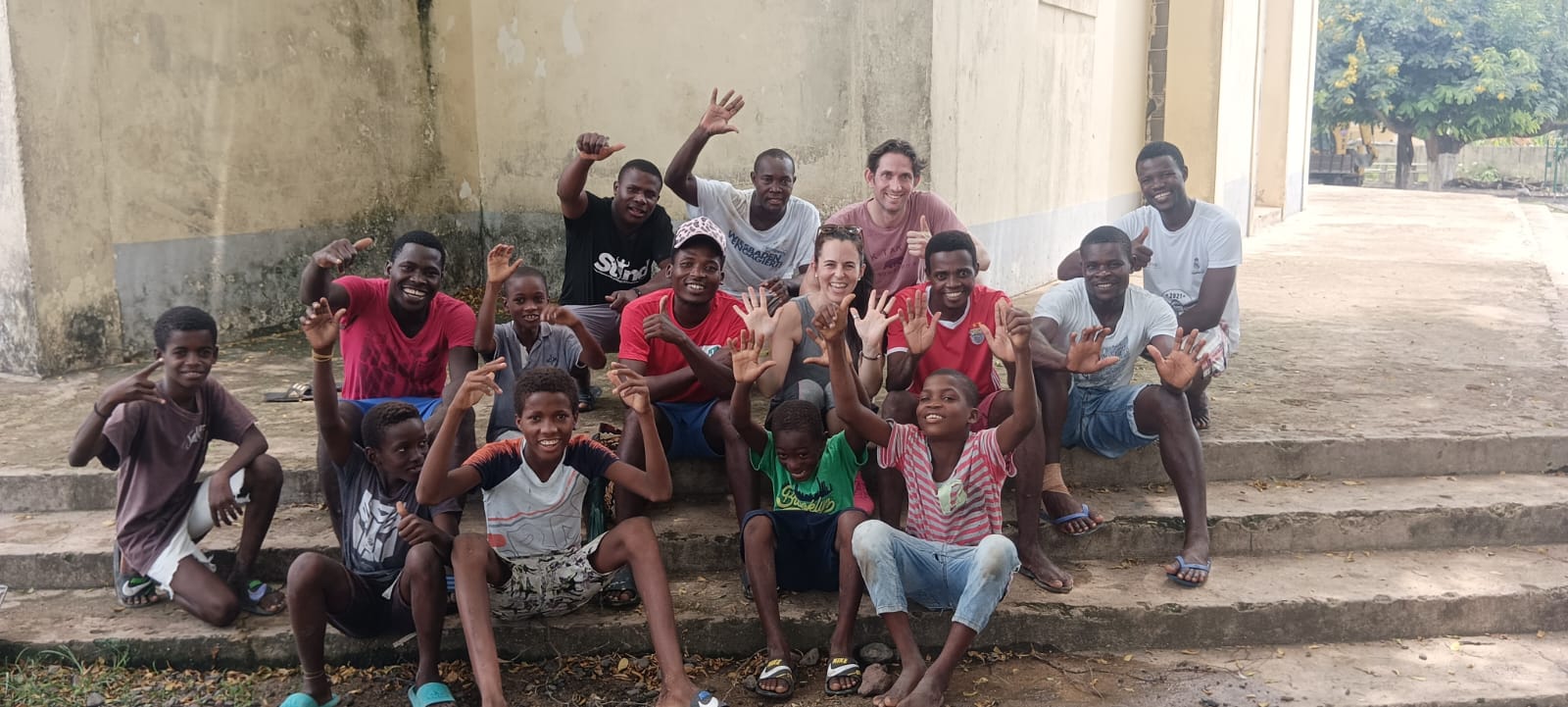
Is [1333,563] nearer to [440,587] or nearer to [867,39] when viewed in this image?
[440,587]

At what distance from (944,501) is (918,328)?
25.6 inches

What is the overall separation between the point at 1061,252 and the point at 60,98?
23.5 ft

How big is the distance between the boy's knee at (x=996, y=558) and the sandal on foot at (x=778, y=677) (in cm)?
67

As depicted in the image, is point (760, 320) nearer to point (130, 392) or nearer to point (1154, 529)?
point (1154, 529)

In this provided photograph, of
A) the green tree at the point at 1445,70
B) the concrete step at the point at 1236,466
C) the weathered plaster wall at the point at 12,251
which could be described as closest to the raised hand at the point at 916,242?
the concrete step at the point at 1236,466

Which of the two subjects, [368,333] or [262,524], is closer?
[262,524]

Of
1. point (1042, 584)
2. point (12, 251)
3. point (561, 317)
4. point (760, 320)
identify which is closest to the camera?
point (1042, 584)

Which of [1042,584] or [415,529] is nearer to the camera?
[415,529]

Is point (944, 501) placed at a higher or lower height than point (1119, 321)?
lower

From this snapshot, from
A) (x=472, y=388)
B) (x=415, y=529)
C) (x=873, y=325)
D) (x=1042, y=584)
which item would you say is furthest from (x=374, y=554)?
(x=1042, y=584)

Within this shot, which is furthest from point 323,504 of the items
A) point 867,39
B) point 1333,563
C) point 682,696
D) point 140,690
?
point 867,39

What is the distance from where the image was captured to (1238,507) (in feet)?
14.5

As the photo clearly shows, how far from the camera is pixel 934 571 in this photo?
3.69 meters

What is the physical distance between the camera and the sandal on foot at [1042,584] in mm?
3996
